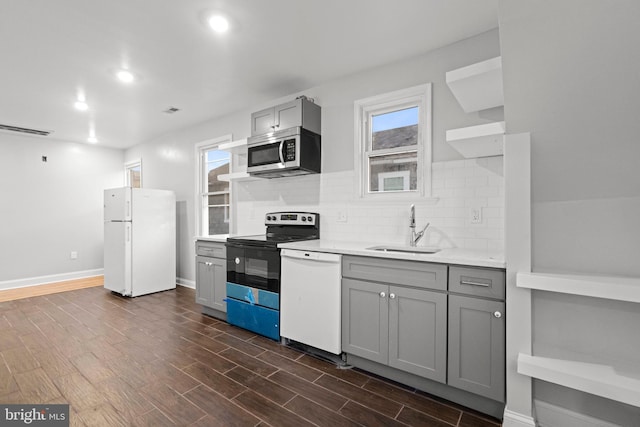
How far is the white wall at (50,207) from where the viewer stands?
525 cm

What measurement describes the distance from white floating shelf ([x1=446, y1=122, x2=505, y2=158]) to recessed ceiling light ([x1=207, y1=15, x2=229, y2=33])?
6.00 feet

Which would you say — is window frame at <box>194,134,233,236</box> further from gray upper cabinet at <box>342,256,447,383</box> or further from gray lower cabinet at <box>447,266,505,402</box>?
gray lower cabinet at <box>447,266,505,402</box>

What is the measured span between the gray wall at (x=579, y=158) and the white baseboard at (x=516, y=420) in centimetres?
14

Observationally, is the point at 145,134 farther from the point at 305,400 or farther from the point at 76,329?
the point at 305,400

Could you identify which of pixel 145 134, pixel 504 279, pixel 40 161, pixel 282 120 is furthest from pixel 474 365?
pixel 40 161

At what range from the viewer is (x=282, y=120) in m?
3.39

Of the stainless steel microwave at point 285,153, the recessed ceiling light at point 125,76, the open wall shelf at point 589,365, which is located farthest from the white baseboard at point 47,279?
the open wall shelf at point 589,365

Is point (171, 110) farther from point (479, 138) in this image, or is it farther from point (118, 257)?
point (479, 138)

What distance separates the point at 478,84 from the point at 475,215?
0.98 metres

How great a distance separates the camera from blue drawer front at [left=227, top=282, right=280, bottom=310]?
2.93 meters

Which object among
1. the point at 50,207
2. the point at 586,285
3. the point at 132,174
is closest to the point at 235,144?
the point at 586,285

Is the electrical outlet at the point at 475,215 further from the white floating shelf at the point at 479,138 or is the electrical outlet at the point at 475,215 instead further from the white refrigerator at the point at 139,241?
the white refrigerator at the point at 139,241

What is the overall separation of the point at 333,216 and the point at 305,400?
69.5 inches

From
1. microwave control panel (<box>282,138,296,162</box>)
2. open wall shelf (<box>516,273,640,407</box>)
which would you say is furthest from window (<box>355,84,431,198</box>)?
open wall shelf (<box>516,273,640,407</box>)
